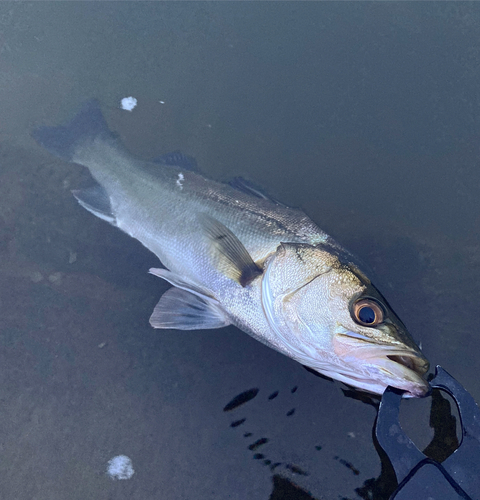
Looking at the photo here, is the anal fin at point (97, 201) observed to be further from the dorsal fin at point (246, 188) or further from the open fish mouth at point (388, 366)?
the open fish mouth at point (388, 366)

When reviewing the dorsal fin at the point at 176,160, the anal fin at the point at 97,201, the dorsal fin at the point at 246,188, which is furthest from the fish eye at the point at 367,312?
the anal fin at the point at 97,201

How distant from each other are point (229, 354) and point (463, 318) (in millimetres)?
1667

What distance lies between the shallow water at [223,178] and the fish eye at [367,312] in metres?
0.67

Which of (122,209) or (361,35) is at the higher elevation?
(361,35)

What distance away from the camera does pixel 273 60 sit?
→ 2980 mm

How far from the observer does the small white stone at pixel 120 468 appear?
221 centimetres

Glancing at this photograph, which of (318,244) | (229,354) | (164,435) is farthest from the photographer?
(229,354)

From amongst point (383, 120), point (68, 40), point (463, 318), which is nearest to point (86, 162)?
point (68, 40)

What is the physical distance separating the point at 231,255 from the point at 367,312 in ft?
2.72

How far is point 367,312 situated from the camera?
179cm

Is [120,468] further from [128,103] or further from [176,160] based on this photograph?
[128,103]

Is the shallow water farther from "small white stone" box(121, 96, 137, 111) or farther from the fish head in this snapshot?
the fish head

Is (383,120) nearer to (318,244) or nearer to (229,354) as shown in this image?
(318,244)

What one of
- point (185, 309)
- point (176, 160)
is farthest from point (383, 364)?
point (176, 160)
